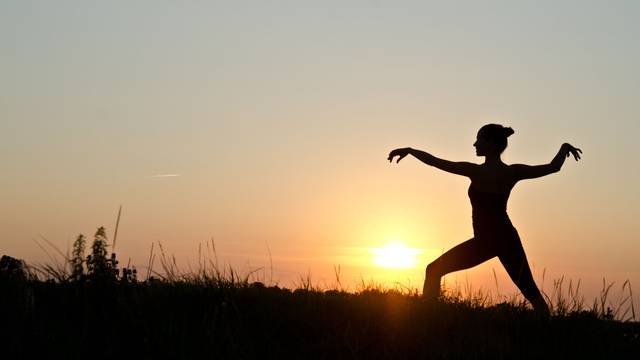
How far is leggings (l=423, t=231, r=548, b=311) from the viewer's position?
32.0ft

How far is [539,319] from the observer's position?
26.9ft

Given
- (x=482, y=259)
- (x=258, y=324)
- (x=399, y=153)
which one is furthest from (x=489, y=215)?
(x=258, y=324)

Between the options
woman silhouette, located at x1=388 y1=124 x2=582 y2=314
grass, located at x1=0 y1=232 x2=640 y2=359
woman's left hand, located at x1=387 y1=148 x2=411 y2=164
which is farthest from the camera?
woman silhouette, located at x1=388 y1=124 x2=582 y2=314

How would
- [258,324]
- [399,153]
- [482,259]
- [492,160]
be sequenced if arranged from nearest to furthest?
[258,324] < [399,153] < [482,259] < [492,160]

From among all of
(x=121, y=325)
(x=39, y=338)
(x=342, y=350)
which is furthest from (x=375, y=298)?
(x=39, y=338)

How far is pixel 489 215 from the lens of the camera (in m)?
9.91

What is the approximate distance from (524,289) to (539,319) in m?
1.37

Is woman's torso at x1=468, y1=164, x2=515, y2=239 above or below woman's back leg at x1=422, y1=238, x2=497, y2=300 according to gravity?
above

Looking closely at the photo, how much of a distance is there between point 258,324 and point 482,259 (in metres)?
3.81

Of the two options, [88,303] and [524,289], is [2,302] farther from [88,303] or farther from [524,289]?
[524,289]

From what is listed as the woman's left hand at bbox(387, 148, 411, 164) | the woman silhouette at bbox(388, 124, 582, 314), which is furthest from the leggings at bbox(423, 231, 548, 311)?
the woman's left hand at bbox(387, 148, 411, 164)

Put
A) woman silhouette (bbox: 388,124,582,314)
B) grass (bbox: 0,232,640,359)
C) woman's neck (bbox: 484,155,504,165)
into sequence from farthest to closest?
woman's neck (bbox: 484,155,504,165) < woman silhouette (bbox: 388,124,582,314) < grass (bbox: 0,232,640,359)

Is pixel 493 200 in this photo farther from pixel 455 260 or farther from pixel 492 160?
pixel 455 260

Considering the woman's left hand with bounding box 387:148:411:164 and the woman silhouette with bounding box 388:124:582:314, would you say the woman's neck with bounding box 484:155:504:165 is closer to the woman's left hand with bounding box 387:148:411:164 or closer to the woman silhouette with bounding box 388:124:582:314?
the woman silhouette with bounding box 388:124:582:314
